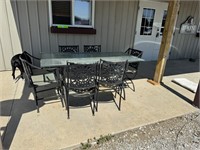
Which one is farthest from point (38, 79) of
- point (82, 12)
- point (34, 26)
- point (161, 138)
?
point (82, 12)

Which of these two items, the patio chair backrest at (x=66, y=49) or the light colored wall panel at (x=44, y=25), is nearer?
the patio chair backrest at (x=66, y=49)

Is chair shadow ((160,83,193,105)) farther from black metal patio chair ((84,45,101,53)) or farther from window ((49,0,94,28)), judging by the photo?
window ((49,0,94,28))

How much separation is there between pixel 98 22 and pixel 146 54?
2.25m

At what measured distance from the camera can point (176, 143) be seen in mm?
2012

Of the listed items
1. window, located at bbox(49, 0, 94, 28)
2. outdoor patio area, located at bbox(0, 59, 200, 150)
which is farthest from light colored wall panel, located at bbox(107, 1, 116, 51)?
outdoor patio area, located at bbox(0, 59, 200, 150)

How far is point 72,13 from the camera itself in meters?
4.11

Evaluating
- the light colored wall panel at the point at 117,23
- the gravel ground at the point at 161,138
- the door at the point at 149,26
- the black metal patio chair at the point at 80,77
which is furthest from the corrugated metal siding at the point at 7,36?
the door at the point at 149,26

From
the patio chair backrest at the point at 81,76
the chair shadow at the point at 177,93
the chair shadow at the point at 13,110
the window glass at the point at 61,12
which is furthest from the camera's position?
the window glass at the point at 61,12

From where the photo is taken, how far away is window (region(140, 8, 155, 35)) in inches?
200

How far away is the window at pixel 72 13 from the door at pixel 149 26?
→ 1.64m

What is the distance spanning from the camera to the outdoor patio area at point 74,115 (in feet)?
6.22

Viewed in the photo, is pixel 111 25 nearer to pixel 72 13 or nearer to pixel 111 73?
pixel 72 13

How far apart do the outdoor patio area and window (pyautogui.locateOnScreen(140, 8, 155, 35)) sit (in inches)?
96.0

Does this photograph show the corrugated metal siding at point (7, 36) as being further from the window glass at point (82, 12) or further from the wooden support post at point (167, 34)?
the wooden support post at point (167, 34)
